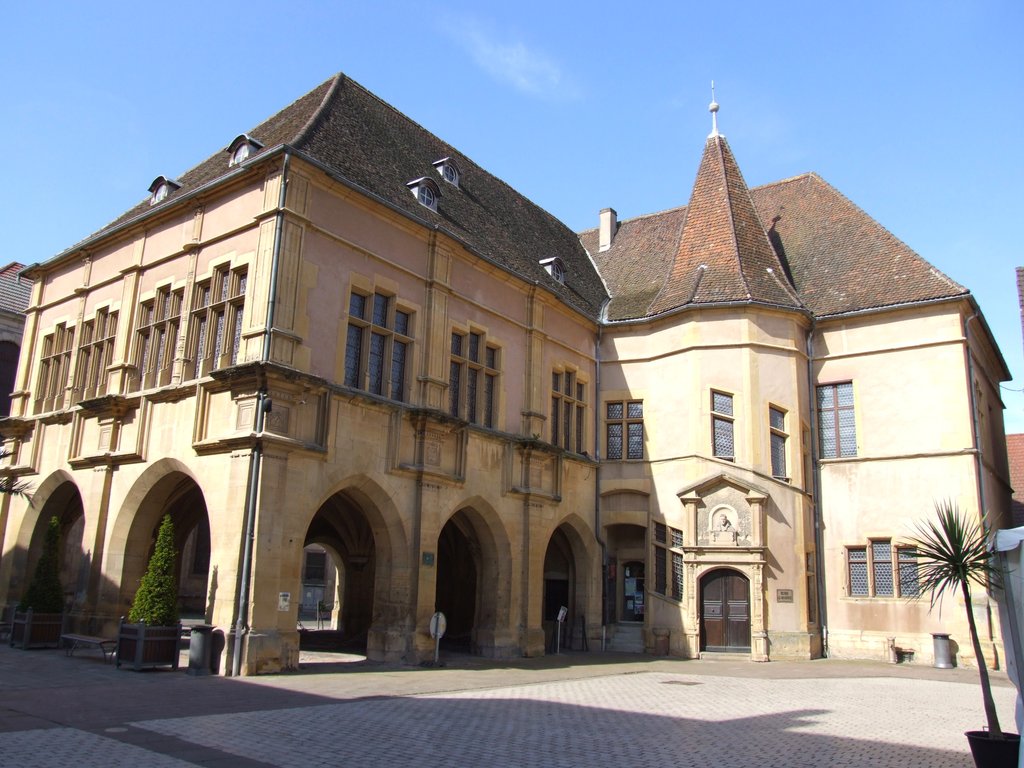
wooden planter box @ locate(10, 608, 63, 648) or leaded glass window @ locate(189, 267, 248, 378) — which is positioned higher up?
leaded glass window @ locate(189, 267, 248, 378)

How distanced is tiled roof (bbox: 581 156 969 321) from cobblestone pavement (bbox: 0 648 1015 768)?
1113 cm

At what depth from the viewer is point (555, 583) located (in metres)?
25.7

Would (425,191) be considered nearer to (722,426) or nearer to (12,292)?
(722,426)

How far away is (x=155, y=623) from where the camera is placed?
15195mm

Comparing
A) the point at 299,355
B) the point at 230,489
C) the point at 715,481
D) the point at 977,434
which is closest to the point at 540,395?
the point at 715,481

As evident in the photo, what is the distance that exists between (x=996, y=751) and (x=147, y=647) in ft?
41.9

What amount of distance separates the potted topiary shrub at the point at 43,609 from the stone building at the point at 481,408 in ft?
1.90

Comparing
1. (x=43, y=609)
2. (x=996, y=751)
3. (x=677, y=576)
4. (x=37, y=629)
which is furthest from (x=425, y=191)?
(x=996, y=751)

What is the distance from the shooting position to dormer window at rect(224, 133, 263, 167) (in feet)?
61.5

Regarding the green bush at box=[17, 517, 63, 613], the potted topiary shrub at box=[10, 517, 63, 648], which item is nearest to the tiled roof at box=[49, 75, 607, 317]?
the green bush at box=[17, 517, 63, 613]

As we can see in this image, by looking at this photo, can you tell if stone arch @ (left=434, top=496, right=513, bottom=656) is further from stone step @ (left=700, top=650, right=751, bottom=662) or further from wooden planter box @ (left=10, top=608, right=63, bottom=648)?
wooden planter box @ (left=10, top=608, right=63, bottom=648)

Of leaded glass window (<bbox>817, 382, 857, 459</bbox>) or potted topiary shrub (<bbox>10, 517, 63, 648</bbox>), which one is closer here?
potted topiary shrub (<bbox>10, 517, 63, 648</bbox>)

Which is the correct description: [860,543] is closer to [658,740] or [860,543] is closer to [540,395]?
[540,395]

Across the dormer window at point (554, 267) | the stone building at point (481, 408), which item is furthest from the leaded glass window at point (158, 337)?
the dormer window at point (554, 267)
